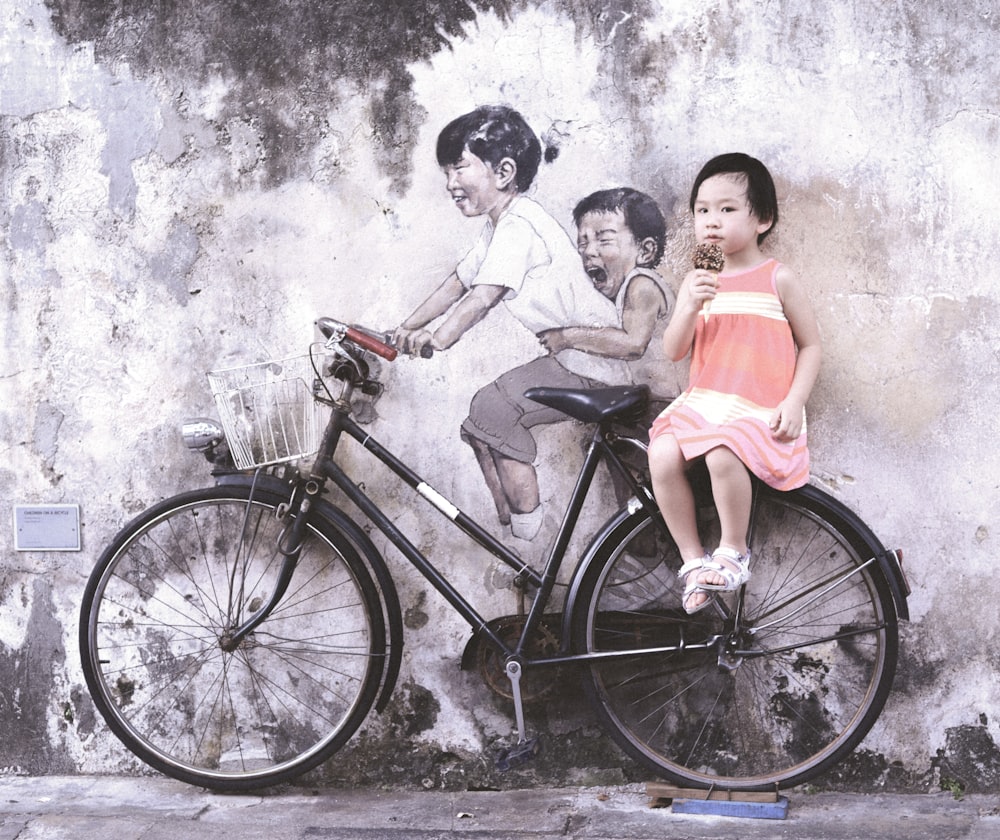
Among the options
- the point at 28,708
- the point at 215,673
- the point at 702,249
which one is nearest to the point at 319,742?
the point at 215,673

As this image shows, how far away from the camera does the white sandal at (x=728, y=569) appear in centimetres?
344

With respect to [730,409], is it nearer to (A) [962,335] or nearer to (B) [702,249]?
(B) [702,249]

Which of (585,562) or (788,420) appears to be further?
(585,562)

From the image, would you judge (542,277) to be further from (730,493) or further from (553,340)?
(730,493)

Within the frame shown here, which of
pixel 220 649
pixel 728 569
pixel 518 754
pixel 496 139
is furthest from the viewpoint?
pixel 220 649

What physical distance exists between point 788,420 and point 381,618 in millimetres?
1665

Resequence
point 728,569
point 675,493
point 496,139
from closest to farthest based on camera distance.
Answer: point 728,569
point 675,493
point 496,139

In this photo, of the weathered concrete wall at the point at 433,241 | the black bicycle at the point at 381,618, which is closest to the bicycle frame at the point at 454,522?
the black bicycle at the point at 381,618

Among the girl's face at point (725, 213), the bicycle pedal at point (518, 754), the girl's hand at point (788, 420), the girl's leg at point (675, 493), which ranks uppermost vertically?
the girl's face at point (725, 213)

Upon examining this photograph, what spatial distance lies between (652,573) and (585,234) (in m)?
1.33

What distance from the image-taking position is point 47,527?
421 centimetres

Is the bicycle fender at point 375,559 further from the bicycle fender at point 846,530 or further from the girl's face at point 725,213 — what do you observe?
the girl's face at point 725,213

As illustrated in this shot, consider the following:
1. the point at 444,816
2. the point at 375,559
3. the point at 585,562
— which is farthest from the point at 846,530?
the point at 444,816

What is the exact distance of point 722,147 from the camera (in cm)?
384
